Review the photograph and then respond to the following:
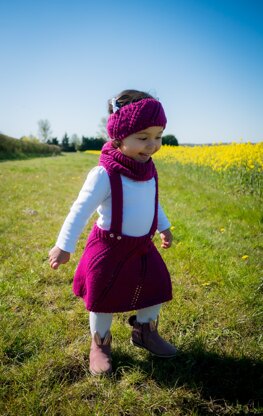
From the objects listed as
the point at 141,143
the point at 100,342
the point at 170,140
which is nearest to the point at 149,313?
the point at 100,342

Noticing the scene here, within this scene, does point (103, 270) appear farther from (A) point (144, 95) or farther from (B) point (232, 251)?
(B) point (232, 251)

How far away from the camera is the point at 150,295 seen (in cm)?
207

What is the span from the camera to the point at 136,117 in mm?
1788

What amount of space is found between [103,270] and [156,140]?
3.03 ft

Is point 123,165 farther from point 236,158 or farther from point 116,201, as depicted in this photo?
point 236,158

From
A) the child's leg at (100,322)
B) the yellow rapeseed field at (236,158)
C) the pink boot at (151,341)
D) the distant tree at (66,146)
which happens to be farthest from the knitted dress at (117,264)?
the distant tree at (66,146)

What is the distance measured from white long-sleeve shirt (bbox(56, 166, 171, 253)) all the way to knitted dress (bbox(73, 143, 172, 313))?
4 centimetres

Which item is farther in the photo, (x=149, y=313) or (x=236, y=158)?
(x=236, y=158)

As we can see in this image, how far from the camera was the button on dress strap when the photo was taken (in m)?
1.85

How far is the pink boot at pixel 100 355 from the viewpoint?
1938mm

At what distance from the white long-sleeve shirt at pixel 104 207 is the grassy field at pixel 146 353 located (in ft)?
2.84

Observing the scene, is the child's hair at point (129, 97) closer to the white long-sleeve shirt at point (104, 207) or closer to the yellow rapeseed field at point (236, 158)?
the white long-sleeve shirt at point (104, 207)

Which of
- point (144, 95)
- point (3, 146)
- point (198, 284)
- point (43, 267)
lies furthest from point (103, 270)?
point (3, 146)

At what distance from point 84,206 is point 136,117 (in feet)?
2.09
